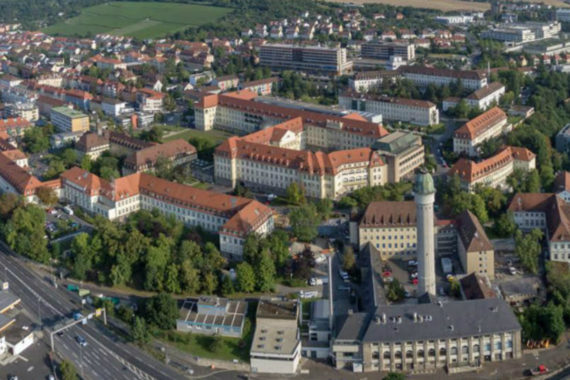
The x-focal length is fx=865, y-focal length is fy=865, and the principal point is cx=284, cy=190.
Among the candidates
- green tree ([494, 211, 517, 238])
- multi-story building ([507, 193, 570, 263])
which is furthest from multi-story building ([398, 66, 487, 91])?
green tree ([494, 211, 517, 238])

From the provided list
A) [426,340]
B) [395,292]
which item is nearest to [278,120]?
[395,292]

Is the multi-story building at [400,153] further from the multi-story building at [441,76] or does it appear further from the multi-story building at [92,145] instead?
the multi-story building at [441,76]

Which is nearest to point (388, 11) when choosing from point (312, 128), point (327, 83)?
point (327, 83)

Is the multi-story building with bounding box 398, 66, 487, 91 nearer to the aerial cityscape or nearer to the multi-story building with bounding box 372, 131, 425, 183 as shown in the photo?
the aerial cityscape

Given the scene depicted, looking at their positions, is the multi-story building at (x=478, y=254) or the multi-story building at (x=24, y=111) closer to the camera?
the multi-story building at (x=478, y=254)

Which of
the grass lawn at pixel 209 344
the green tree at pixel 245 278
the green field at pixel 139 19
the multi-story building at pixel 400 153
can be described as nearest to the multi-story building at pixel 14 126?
the multi-story building at pixel 400 153

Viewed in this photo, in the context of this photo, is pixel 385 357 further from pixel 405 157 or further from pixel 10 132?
pixel 10 132

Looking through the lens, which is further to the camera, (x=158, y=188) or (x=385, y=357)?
(x=158, y=188)
